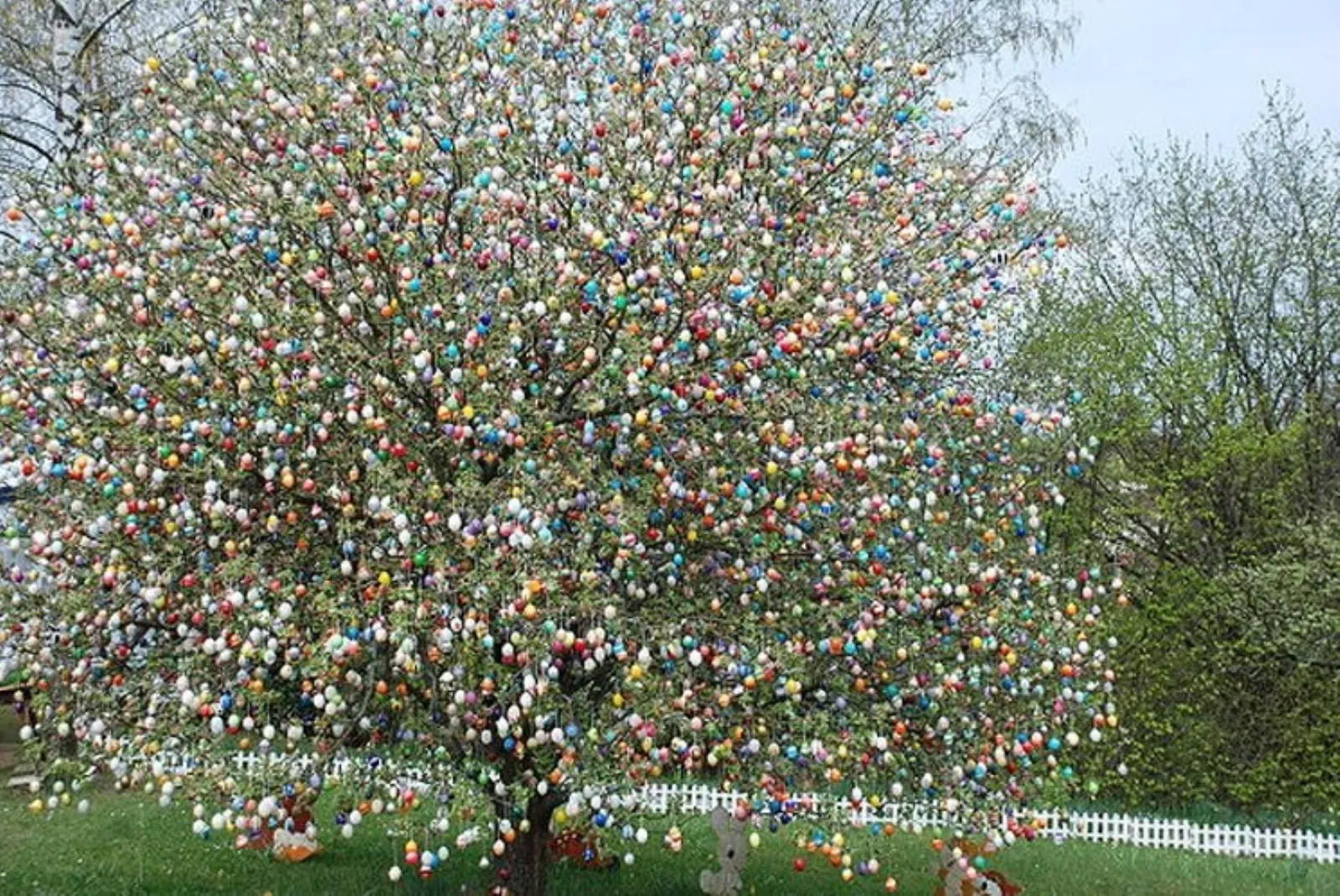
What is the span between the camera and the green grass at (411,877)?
11.8 m

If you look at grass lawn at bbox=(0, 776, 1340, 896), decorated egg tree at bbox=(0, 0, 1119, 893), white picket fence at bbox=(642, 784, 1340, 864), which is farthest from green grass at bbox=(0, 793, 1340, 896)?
white picket fence at bbox=(642, 784, 1340, 864)

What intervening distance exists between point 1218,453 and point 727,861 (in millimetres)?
13896

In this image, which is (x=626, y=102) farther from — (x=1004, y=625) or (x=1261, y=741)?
(x=1261, y=741)

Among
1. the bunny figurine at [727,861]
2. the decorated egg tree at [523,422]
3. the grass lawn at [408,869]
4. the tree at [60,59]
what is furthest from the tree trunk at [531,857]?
the tree at [60,59]

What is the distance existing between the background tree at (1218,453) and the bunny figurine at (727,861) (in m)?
11.0

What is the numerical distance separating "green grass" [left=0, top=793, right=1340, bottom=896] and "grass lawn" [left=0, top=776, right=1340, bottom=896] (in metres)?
0.02

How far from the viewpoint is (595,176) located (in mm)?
8125

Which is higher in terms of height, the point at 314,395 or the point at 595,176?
the point at 595,176

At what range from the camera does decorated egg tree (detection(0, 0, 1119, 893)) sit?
750 cm

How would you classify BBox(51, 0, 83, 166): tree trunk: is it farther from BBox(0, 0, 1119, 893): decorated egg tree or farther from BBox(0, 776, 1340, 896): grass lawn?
BBox(0, 0, 1119, 893): decorated egg tree

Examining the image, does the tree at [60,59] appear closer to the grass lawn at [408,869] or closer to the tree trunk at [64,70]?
the tree trunk at [64,70]

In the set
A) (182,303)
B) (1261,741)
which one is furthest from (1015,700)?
(1261,741)

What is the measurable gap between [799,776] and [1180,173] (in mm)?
21484

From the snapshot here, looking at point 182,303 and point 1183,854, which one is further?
point 1183,854
